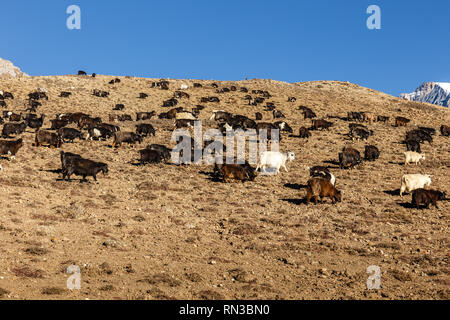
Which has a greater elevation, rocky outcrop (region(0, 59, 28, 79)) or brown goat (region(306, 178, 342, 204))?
rocky outcrop (region(0, 59, 28, 79))

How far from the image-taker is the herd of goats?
18500 millimetres

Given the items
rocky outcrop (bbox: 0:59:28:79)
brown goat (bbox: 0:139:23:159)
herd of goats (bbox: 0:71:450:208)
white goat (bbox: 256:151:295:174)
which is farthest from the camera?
rocky outcrop (bbox: 0:59:28:79)

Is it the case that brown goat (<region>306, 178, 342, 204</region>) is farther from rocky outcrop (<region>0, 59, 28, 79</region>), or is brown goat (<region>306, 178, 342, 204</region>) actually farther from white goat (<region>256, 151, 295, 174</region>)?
rocky outcrop (<region>0, 59, 28, 79</region>)

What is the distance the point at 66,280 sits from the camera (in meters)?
9.16

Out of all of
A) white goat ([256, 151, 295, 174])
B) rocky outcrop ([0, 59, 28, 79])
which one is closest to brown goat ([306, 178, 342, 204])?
white goat ([256, 151, 295, 174])

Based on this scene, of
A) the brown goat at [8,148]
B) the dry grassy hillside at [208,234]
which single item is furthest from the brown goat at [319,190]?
the brown goat at [8,148]

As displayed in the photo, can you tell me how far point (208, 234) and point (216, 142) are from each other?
15.2 meters

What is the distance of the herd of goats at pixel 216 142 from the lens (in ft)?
60.7

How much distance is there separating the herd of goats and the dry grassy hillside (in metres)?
0.72

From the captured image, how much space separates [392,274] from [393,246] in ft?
7.02

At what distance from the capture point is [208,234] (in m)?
13.3

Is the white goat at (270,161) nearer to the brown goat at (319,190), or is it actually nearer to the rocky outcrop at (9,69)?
the brown goat at (319,190)

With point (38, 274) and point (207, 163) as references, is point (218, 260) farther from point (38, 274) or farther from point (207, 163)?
point (207, 163)
